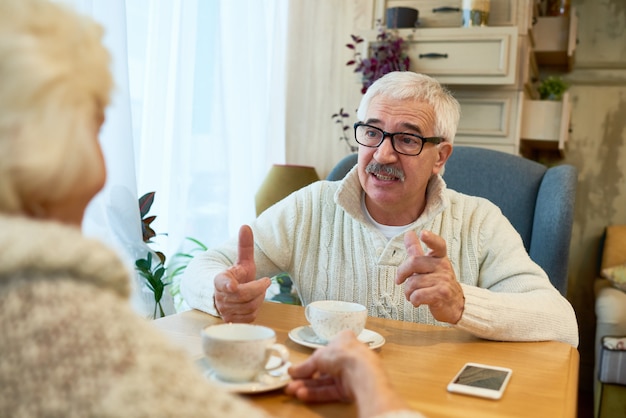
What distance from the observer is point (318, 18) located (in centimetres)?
363

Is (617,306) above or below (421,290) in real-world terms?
below

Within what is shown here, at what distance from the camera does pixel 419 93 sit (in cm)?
175

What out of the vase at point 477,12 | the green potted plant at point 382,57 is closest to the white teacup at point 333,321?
the green potted plant at point 382,57

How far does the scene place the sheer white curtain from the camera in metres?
1.98

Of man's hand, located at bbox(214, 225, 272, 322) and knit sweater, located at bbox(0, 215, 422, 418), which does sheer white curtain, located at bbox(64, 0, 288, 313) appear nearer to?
man's hand, located at bbox(214, 225, 272, 322)

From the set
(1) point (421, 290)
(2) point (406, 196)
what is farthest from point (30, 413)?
(2) point (406, 196)

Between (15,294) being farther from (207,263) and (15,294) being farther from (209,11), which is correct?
(209,11)

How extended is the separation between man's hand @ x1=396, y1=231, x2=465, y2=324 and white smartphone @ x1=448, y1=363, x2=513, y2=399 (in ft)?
0.67

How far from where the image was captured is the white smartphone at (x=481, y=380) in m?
0.96

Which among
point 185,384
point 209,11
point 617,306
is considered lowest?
point 617,306

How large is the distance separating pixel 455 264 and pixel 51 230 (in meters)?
1.32

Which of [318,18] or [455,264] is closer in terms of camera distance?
[455,264]

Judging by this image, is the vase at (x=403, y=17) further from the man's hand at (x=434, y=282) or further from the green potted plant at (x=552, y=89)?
the man's hand at (x=434, y=282)

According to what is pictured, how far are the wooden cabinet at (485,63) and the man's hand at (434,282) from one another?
6.33 ft
